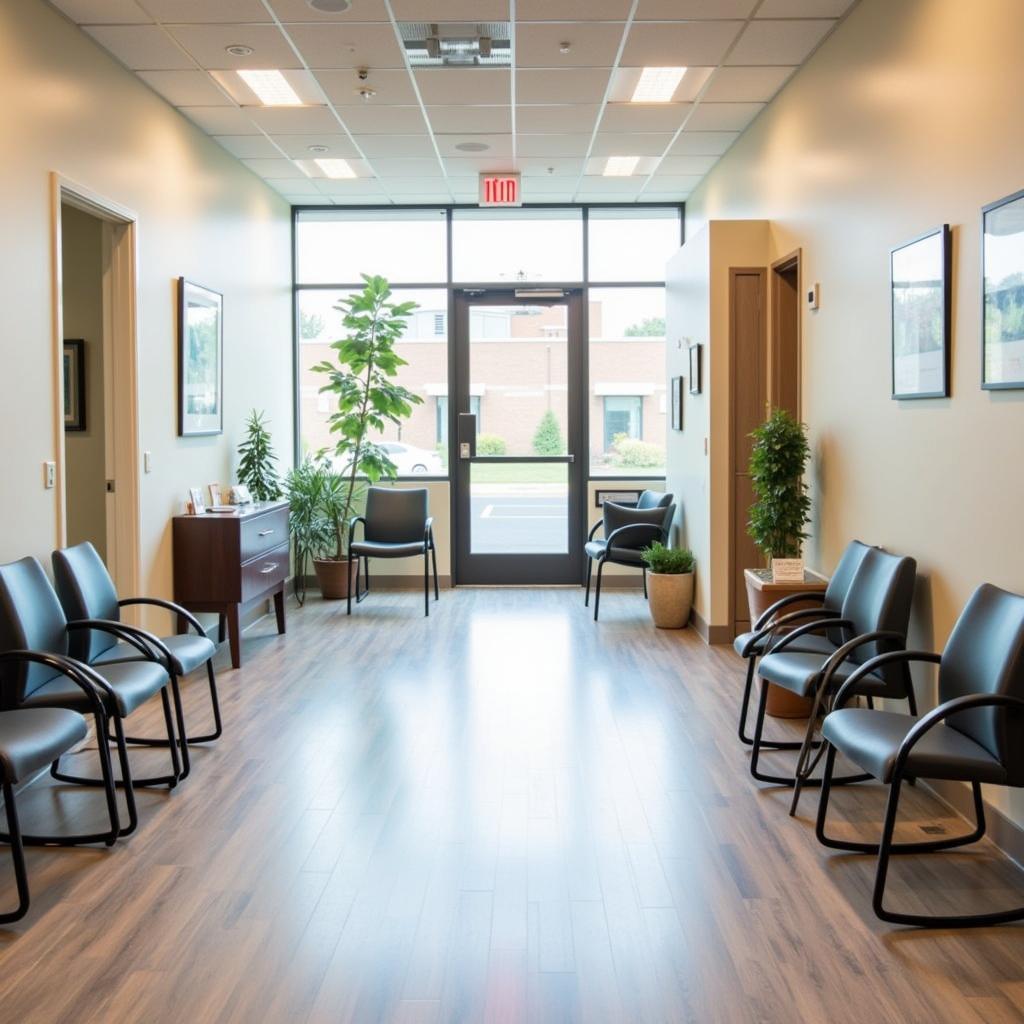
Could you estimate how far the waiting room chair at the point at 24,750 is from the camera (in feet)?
8.71

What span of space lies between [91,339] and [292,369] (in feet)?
9.80

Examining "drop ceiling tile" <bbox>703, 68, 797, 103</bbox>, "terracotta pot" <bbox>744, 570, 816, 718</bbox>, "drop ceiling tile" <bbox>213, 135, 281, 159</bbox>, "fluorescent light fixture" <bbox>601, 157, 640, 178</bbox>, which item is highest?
"fluorescent light fixture" <bbox>601, 157, 640, 178</bbox>

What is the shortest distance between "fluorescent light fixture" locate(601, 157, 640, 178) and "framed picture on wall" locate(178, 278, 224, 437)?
2675mm

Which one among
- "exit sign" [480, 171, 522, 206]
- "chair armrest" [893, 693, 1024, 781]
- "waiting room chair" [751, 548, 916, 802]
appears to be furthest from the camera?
"exit sign" [480, 171, 522, 206]

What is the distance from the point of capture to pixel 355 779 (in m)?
3.77

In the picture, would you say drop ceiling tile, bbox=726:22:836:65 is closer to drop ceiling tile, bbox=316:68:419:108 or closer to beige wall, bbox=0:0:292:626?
drop ceiling tile, bbox=316:68:419:108

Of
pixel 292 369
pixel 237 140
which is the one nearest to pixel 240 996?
pixel 237 140

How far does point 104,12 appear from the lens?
4.33 metres

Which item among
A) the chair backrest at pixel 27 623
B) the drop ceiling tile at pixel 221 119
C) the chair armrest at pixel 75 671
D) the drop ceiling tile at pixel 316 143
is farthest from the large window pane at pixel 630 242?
the chair armrest at pixel 75 671

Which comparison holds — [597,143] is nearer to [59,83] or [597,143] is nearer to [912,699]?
[59,83]

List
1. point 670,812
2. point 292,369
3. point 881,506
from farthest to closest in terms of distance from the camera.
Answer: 1. point 292,369
2. point 881,506
3. point 670,812

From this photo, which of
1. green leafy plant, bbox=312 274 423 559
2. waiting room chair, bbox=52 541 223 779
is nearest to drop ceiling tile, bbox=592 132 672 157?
green leafy plant, bbox=312 274 423 559

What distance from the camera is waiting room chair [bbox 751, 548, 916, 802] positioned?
11.2 ft

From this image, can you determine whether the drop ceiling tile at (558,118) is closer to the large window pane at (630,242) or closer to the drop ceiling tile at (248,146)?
the drop ceiling tile at (248,146)
